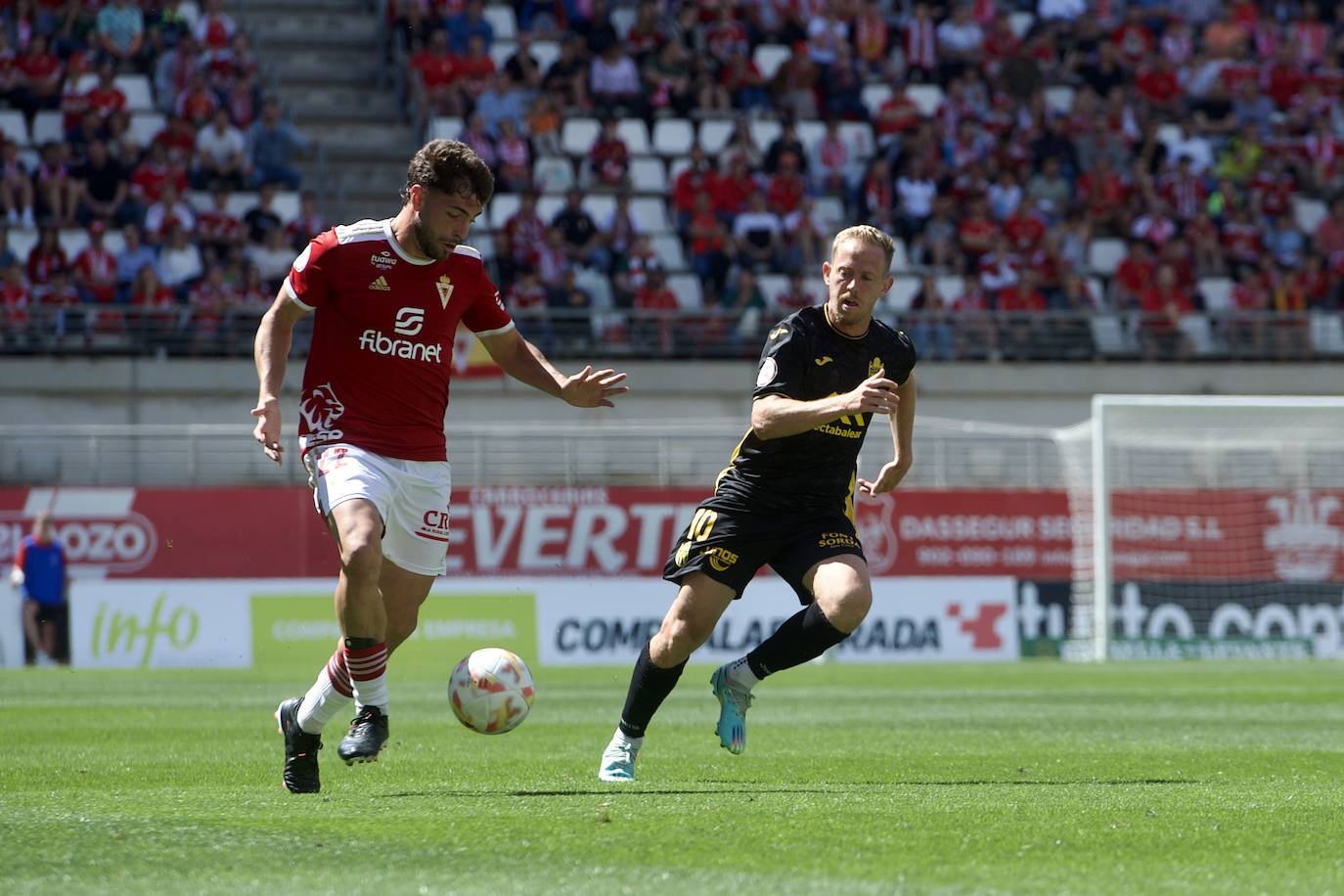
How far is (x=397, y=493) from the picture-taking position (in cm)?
691

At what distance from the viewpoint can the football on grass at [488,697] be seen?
23.5 feet

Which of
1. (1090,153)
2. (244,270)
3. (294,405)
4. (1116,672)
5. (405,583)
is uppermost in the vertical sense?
(1090,153)

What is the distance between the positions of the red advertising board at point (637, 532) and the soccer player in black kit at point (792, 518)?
14.5m

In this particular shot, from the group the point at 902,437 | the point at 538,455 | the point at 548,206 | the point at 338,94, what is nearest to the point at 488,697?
the point at 902,437

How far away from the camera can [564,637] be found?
21.2 m

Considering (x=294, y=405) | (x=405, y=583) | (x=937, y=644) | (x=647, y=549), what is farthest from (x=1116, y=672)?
(x=405, y=583)

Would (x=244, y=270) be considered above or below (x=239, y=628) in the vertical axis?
above

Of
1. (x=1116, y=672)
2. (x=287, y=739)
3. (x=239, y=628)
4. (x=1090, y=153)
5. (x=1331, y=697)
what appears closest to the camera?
(x=287, y=739)

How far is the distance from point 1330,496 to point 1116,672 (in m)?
6.23

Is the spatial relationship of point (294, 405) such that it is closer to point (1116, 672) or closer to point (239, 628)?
point (239, 628)

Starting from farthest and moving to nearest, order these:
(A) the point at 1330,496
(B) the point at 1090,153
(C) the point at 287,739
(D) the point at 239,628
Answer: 1. (B) the point at 1090,153
2. (A) the point at 1330,496
3. (D) the point at 239,628
4. (C) the point at 287,739

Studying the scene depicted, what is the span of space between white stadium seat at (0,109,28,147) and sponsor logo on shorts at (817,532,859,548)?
1817 cm

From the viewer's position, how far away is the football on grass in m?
7.16

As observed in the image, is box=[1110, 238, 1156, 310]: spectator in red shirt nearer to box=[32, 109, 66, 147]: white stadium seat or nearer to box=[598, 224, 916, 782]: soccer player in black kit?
box=[32, 109, 66, 147]: white stadium seat
